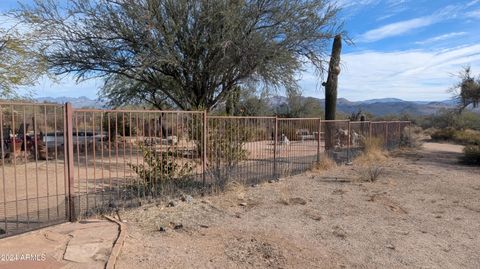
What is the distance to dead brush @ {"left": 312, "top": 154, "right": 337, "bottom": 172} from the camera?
13.4 metres

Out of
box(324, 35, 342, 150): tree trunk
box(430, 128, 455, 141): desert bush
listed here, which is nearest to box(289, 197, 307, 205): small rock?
box(324, 35, 342, 150): tree trunk

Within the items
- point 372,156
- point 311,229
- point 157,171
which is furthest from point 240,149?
point 372,156

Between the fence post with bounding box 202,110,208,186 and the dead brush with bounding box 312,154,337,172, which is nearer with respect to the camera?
the fence post with bounding box 202,110,208,186

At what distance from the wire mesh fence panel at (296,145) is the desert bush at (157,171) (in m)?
3.84

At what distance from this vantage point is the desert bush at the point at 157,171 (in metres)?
8.07

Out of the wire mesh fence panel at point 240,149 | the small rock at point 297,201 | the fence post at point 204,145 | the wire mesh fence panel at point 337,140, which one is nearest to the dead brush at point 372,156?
the wire mesh fence panel at point 337,140

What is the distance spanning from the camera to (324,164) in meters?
13.7

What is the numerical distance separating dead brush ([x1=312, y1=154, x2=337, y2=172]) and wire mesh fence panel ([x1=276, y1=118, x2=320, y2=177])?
19 cm

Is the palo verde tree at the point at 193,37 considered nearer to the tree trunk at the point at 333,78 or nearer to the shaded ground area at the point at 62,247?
the tree trunk at the point at 333,78

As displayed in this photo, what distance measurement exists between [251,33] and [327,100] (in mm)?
7575

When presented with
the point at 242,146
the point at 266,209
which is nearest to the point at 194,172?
the point at 242,146

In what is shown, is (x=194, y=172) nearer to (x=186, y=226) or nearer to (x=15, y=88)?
(x=186, y=226)

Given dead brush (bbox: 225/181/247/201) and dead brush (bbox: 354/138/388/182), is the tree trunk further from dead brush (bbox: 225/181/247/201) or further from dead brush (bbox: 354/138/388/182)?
dead brush (bbox: 225/181/247/201)

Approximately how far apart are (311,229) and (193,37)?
9289 millimetres
